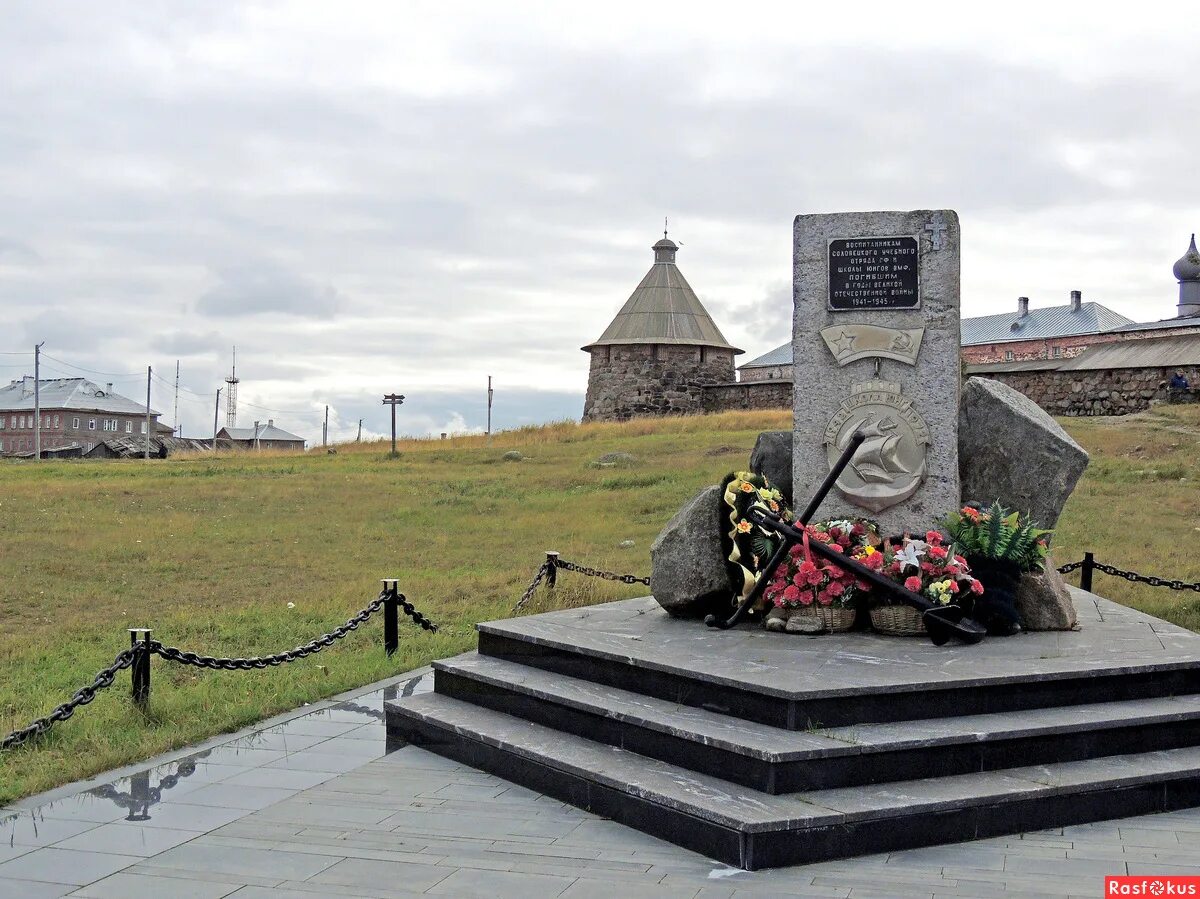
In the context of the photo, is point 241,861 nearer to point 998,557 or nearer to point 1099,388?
point 998,557

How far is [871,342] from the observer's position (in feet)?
25.1

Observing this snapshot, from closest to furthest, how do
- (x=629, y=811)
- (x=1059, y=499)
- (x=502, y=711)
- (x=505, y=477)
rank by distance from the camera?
1. (x=629, y=811)
2. (x=502, y=711)
3. (x=1059, y=499)
4. (x=505, y=477)

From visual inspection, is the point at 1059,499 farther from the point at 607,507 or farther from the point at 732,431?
the point at 732,431

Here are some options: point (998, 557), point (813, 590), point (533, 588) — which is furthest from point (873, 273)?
point (533, 588)

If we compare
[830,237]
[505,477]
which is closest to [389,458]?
[505,477]

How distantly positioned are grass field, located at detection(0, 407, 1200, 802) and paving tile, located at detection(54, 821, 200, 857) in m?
0.78

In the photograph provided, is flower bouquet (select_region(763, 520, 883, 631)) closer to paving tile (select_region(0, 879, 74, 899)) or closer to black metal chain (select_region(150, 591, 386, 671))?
black metal chain (select_region(150, 591, 386, 671))

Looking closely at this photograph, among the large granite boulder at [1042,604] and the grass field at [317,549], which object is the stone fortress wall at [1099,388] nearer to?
the grass field at [317,549]

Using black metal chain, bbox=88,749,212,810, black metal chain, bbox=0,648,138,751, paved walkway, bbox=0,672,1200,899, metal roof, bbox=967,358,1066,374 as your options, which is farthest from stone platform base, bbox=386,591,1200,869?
metal roof, bbox=967,358,1066,374

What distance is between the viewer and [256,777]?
586 cm

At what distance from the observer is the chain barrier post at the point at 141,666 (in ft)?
22.5

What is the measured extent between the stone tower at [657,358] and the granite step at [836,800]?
3332 centimetres

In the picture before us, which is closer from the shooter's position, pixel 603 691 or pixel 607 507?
pixel 603 691

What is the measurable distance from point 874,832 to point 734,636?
2.27 meters
